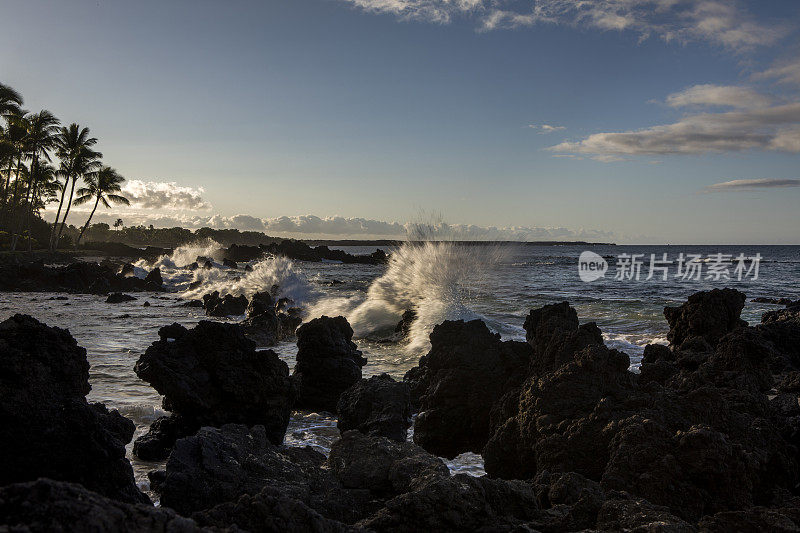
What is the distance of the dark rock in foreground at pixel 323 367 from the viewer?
872 centimetres

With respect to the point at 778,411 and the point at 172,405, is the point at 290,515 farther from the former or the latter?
the point at 778,411

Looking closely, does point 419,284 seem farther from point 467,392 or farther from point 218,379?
point 218,379

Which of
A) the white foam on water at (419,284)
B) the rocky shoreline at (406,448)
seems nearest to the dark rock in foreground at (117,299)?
the white foam on water at (419,284)

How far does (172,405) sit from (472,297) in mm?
21648

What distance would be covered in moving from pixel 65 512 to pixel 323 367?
23.9 feet

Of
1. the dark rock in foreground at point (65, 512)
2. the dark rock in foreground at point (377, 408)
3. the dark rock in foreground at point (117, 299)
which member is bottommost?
the dark rock in foreground at point (117, 299)

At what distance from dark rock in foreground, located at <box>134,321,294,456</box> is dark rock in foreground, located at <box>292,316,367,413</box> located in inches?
67.4

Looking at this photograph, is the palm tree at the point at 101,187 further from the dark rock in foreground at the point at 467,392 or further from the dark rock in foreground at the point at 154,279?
the dark rock in foreground at the point at 467,392

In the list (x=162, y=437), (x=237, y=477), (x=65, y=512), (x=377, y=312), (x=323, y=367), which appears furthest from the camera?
(x=377, y=312)

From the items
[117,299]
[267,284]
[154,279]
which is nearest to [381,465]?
[117,299]

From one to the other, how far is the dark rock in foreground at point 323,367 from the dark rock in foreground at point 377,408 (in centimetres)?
176

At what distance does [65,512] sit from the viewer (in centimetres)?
172

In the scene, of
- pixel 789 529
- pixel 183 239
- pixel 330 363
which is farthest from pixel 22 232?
pixel 183 239

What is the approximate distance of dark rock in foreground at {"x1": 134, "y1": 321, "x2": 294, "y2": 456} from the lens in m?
6.49
